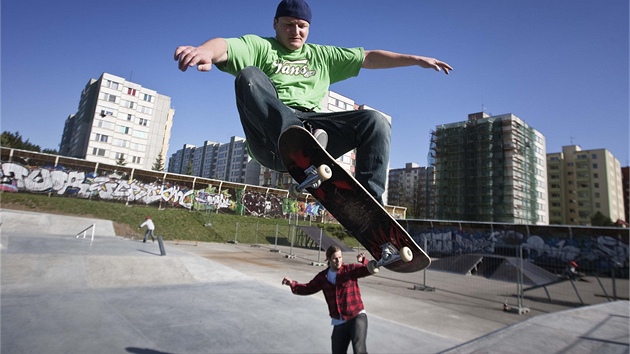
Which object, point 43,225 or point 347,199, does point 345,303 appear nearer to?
point 347,199

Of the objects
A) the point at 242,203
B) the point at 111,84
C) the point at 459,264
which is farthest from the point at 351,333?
the point at 111,84

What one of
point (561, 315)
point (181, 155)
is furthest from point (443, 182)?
point (181, 155)

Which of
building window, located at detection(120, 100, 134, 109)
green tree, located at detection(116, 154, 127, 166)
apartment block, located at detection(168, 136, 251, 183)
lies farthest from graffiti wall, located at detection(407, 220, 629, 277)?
apartment block, located at detection(168, 136, 251, 183)

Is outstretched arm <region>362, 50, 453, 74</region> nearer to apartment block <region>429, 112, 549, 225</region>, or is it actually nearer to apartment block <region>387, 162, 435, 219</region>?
apartment block <region>429, 112, 549, 225</region>

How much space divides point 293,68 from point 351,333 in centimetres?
361

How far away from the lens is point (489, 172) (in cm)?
6756

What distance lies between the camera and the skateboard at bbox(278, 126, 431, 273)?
A: 99.9 inches

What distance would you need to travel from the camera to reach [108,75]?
64.9 meters

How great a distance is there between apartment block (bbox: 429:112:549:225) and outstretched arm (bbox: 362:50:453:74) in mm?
71231

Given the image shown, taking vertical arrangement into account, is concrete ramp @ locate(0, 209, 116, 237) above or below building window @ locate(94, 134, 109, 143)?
below

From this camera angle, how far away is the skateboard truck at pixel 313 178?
7.90 ft

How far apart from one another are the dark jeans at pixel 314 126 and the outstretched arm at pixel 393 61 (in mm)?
Answer: 1071

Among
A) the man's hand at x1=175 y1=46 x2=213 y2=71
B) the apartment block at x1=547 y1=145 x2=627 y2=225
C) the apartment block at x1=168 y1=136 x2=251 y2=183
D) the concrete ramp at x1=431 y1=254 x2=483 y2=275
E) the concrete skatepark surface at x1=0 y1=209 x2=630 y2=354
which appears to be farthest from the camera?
the apartment block at x1=168 y1=136 x2=251 y2=183

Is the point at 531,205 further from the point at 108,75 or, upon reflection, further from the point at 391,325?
the point at 108,75
